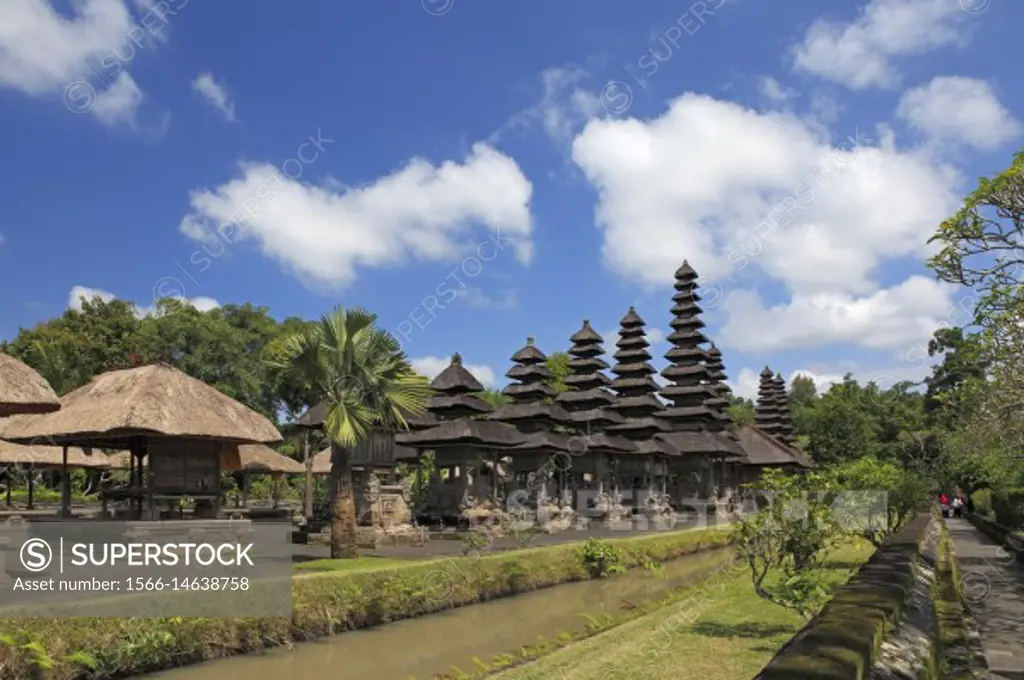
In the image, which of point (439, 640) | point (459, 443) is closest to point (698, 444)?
point (459, 443)

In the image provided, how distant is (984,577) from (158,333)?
143ft

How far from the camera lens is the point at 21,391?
1301 cm

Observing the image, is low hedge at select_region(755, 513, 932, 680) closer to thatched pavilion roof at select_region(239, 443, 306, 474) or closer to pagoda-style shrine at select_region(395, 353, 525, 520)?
pagoda-style shrine at select_region(395, 353, 525, 520)

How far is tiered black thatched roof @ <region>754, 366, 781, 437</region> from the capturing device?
73.4 meters

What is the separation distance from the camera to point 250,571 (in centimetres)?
1505

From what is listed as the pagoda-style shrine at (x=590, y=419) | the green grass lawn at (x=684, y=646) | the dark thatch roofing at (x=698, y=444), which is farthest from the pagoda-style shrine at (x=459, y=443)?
the green grass lawn at (x=684, y=646)

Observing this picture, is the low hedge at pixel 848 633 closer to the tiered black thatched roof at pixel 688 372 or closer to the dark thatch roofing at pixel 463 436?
the dark thatch roofing at pixel 463 436

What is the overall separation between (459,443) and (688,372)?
2509 centimetres

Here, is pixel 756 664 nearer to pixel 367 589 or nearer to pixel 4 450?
pixel 367 589

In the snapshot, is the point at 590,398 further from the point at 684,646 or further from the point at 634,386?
the point at 684,646

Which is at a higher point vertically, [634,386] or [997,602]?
[634,386]

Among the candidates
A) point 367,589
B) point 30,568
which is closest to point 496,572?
point 367,589

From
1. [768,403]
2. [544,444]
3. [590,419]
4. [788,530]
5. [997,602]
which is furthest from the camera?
[768,403]

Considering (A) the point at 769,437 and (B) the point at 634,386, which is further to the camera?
(A) the point at 769,437
